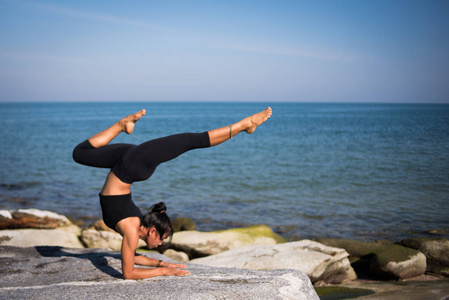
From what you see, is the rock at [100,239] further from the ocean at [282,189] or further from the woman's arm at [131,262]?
the woman's arm at [131,262]

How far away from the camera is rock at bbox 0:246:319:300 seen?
4141 mm

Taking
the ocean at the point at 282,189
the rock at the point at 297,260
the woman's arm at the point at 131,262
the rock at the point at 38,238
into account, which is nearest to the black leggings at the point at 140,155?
the woman's arm at the point at 131,262

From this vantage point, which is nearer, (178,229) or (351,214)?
(178,229)

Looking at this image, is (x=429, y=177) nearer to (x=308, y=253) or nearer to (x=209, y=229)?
(x=209, y=229)

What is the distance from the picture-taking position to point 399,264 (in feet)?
25.5

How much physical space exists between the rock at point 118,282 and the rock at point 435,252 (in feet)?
16.8

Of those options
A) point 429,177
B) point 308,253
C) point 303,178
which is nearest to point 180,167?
point 303,178

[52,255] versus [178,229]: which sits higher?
[52,255]

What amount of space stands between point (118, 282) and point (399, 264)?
596 centimetres

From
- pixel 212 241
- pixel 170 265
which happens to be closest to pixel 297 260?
pixel 212 241

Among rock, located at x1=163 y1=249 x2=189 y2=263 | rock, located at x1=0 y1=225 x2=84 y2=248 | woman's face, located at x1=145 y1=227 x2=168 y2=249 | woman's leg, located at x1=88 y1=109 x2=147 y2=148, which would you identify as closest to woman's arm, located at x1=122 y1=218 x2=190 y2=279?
woman's face, located at x1=145 y1=227 x2=168 y2=249

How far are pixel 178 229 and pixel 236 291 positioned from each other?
7.79 meters

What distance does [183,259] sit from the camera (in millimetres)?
9352

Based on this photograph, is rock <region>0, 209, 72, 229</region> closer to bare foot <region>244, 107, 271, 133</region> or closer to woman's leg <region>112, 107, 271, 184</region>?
woman's leg <region>112, 107, 271, 184</region>
